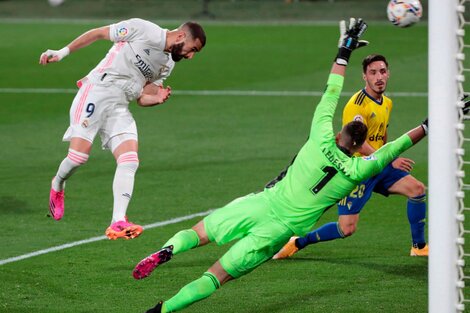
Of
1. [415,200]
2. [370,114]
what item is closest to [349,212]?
[415,200]

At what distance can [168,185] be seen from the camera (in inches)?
575

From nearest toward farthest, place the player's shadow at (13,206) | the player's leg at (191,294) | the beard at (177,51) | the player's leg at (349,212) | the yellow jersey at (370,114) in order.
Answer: the player's leg at (191,294) → the beard at (177,51) → the player's leg at (349,212) → the yellow jersey at (370,114) → the player's shadow at (13,206)

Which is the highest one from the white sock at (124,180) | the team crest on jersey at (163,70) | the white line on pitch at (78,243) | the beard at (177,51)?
the beard at (177,51)

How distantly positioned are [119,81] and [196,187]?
13.4 feet

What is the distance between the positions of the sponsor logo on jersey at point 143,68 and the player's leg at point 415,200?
8.32ft

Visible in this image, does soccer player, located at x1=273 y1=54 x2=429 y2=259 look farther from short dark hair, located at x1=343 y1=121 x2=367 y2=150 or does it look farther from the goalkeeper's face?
short dark hair, located at x1=343 y1=121 x2=367 y2=150

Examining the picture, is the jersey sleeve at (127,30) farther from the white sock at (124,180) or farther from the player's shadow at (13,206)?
the player's shadow at (13,206)

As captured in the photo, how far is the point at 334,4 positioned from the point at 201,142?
68.1ft

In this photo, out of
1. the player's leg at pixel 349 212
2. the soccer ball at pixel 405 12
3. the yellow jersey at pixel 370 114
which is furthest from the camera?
the yellow jersey at pixel 370 114

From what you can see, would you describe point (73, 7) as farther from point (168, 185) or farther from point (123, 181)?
point (123, 181)

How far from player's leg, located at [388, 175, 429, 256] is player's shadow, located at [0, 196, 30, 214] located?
4586 mm

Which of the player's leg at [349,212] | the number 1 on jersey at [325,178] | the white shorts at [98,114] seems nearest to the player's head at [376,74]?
the player's leg at [349,212]

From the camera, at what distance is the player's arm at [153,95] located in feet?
35.2

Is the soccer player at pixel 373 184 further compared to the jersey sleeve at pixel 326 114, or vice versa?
the soccer player at pixel 373 184
